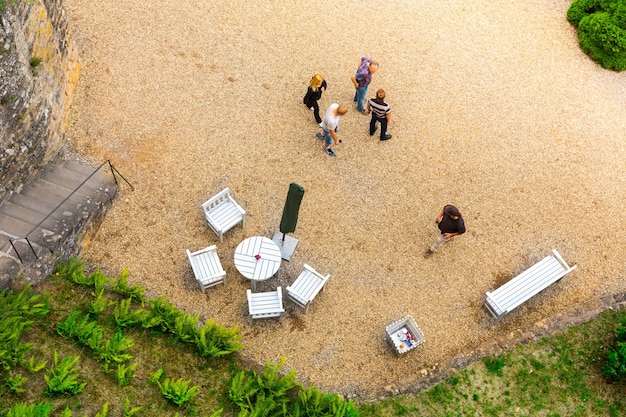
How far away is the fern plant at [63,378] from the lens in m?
8.06

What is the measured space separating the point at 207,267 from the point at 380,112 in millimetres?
5402

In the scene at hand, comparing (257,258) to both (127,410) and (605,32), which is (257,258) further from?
(605,32)

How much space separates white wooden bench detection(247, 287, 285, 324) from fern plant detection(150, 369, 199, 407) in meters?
1.76

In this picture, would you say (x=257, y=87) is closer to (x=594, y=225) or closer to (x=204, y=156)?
(x=204, y=156)

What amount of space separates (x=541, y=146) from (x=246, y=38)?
336 inches

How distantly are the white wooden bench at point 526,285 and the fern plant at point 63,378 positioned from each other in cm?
791

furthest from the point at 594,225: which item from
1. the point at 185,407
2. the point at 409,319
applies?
the point at 185,407

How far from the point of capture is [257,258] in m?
9.91

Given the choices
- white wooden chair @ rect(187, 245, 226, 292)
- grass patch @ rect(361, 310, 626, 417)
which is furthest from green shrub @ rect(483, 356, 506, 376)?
white wooden chair @ rect(187, 245, 226, 292)

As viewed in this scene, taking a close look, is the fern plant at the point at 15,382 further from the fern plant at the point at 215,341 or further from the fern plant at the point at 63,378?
the fern plant at the point at 215,341

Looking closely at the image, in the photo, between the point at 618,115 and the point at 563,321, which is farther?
the point at 618,115

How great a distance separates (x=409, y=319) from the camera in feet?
31.7

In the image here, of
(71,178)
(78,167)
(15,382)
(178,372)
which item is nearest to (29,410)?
(15,382)

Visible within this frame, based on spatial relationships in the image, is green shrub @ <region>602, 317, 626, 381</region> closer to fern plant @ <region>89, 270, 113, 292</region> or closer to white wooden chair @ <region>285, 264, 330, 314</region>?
white wooden chair @ <region>285, 264, 330, 314</region>
